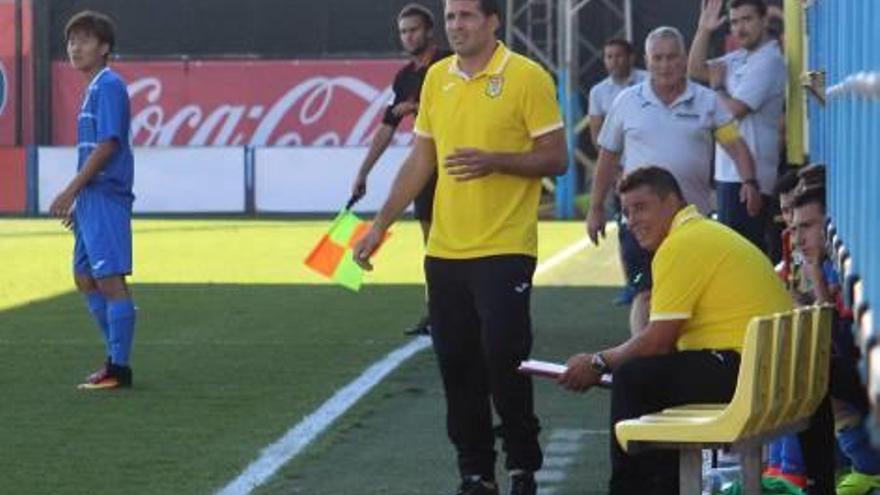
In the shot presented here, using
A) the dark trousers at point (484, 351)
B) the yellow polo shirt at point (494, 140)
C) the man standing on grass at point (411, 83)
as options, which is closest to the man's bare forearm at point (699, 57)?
the man standing on grass at point (411, 83)

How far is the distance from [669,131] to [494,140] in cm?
276

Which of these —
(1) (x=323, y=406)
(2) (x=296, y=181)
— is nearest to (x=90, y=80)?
(1) (x=323, y=406)

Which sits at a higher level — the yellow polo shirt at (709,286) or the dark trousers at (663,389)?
the yellow polo shirt at (709,286)

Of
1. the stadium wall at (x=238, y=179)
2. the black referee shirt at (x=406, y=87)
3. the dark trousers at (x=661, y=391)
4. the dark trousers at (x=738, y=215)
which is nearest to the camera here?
the dark trousers at (x=661, y=391)

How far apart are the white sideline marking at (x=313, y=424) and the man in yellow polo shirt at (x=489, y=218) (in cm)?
89

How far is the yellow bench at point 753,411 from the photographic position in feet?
25.2

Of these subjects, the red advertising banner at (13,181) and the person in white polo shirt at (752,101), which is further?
the red advertising banner at (13,181)

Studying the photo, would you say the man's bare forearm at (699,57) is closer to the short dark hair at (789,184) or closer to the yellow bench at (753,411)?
the short dark hair at (789,184)

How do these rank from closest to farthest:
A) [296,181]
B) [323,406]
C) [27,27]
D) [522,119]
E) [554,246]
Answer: [522,119]
[323,406]
[554,246]
[296,181]
[27,27]

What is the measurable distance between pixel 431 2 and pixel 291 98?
2524 millimetres

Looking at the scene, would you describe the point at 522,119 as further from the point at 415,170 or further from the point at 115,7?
the point at 115,7

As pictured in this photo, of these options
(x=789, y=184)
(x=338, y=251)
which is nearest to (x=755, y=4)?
(x=338, y=251)

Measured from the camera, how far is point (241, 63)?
37.1 m

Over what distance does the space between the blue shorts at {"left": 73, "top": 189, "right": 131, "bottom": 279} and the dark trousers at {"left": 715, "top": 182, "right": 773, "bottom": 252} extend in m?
3.17
